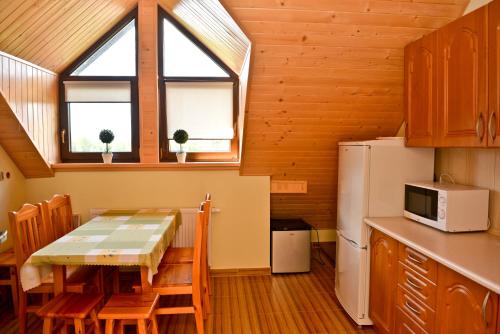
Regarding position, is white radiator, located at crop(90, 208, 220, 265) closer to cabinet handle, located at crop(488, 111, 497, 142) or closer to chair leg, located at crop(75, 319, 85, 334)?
chair leg, located at crop(75, 319, 85, 334)

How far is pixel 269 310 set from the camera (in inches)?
116

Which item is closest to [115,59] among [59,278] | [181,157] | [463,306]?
[181,157]

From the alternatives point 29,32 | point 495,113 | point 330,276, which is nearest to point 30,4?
point 29,32

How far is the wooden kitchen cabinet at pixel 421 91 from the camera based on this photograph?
7.58 ft

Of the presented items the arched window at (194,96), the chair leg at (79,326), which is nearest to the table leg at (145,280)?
the chair leg at (79,326)

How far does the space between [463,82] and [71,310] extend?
2646 mm

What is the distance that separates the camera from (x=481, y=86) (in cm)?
187

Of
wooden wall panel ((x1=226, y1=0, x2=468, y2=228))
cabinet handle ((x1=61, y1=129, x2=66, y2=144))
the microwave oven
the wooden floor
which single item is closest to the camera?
the microwave oven

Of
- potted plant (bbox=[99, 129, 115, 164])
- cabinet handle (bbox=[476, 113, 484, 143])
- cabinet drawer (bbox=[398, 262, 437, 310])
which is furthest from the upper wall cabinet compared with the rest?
potted plant (bbox=[99, 129, 115, 164])

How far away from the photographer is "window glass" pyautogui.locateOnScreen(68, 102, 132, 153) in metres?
3.69

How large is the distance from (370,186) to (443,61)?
97cm

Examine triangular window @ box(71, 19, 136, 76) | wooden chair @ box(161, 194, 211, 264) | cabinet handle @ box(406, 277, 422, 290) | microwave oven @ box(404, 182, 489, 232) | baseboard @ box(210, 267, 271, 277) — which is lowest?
baseboard @ box(210, 267, 271, 277)

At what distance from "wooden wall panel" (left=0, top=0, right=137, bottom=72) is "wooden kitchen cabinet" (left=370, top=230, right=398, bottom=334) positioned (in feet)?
9.86

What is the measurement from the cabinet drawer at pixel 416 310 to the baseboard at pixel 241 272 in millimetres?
1737
